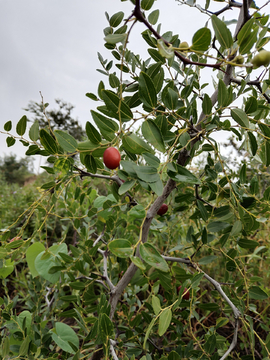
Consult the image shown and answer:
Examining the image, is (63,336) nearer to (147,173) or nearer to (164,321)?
(164,321)

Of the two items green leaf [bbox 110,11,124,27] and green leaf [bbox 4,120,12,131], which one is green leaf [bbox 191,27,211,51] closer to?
green leaf [bbox 110,11,124,27]

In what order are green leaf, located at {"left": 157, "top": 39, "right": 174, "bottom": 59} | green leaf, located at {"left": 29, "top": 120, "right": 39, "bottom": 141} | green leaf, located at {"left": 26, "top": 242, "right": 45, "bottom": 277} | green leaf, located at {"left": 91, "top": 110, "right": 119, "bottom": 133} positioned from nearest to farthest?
green leaf, located at {"left": 157, "top": 39, "right": 174, "bottom": 59}, green leaf, located at {"left": 91, "top": 110, "right": 119, "bottom": 133}, green leaf, located at {"left": 29, "top": 120, "right": 39, "bottom": 141}, green leaf, located at {"left": 26, "top": 242, "right": 45, "bottom": 277}

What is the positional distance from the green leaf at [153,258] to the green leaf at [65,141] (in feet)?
0.67

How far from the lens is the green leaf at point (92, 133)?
36cm

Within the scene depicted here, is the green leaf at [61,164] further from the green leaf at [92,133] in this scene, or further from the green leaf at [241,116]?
the green leaf at [241,116]

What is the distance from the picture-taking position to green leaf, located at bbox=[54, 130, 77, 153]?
380 millimetres

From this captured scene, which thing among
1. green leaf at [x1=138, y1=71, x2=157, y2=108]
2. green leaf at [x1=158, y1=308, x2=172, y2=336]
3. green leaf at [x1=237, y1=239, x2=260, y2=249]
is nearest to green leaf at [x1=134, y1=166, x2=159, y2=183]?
green leaf at [x1=138, y1=71, x2=157, y2=108]

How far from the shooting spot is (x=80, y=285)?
0.60 m

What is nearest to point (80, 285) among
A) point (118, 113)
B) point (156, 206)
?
point (156, 206)

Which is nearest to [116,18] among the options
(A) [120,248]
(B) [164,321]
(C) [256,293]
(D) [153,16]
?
(D) [153,16]

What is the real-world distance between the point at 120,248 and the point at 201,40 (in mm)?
305

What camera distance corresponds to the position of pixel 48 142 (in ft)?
1.31

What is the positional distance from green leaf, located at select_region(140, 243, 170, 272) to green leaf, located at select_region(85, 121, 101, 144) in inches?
7.7

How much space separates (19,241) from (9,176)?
12.1 m
